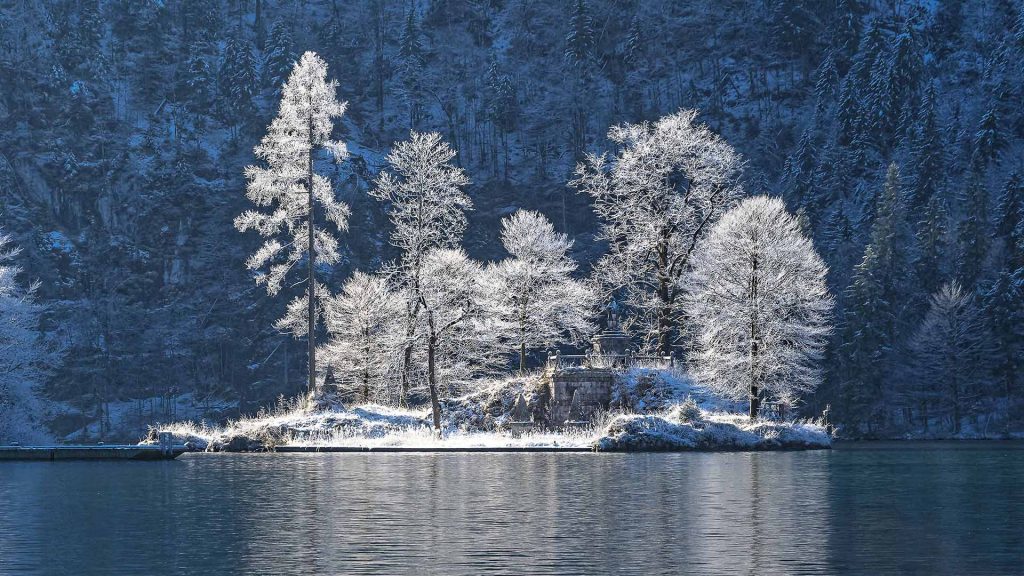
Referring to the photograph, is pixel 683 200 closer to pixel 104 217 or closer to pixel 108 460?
pixel 108 460

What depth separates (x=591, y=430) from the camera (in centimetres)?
5291

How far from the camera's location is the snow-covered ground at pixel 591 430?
→ 49844 millimetres

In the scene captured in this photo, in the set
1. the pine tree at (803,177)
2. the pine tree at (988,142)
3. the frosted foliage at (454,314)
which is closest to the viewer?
the frosted foliage at (454,314)

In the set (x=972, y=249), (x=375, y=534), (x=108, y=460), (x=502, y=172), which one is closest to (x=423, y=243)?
(x=108, y=460)

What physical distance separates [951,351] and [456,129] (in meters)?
93.8

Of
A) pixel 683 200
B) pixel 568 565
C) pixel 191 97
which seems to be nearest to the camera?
pixel 568 565

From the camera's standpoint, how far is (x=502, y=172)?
160000 millimetres

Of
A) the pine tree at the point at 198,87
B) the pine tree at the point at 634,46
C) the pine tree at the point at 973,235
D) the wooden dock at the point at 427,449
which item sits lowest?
the wooden dock at the point at 427,449

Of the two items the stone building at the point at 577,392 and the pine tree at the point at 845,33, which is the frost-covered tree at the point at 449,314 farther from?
the pine tree at the point at 845,33

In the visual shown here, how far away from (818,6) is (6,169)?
4793 inches

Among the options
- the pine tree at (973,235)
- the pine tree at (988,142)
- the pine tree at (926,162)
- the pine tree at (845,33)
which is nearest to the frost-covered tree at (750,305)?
the pine tree at (973,235)

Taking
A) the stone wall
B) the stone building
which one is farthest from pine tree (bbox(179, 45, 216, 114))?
the stone wall

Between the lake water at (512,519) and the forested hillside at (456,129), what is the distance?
69.8m

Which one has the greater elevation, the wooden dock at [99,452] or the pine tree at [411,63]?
the pine tree at [411,63]
